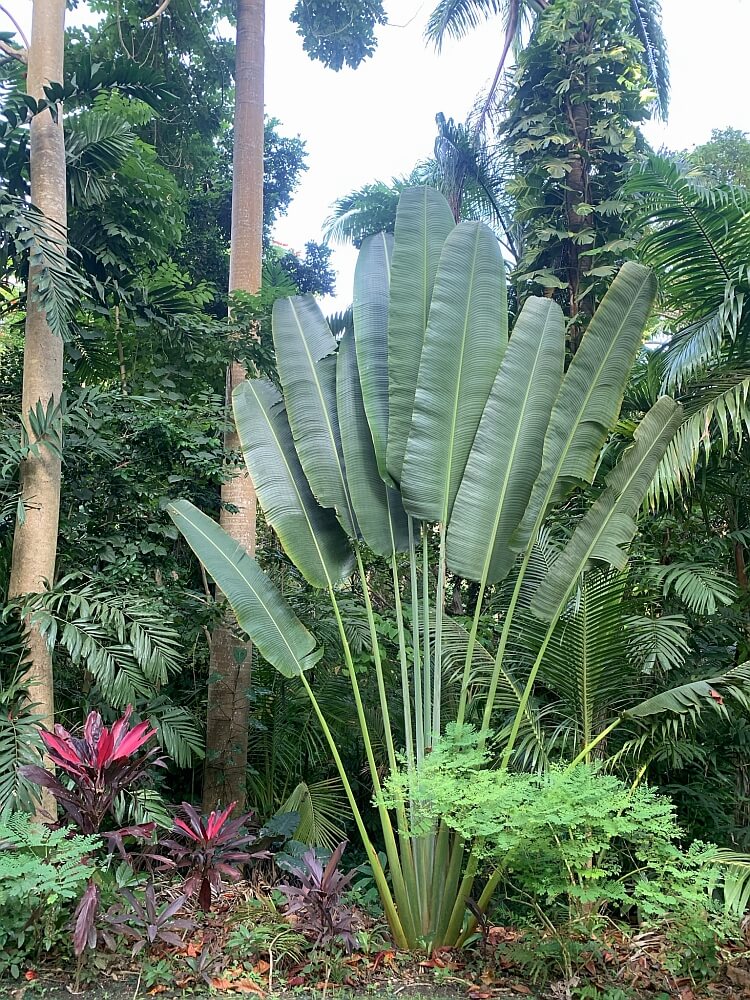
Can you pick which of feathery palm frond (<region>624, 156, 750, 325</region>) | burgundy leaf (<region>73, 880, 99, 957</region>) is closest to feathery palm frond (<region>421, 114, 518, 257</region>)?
feathery palm frond (<region>624, 156, 750, 325</region>)

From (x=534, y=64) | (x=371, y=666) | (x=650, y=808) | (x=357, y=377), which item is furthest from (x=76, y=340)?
(x=534, y=64)

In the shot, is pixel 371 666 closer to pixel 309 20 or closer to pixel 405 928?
pixel 405 928

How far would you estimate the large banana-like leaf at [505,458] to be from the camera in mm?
4418

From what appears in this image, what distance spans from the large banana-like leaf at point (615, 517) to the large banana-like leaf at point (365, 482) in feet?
3.25

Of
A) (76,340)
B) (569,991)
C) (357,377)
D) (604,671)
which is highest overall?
(76,340)

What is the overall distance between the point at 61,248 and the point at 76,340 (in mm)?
1129

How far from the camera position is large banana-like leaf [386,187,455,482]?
4.58 metres

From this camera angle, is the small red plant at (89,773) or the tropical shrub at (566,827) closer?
the tropical shrub at (566,827)

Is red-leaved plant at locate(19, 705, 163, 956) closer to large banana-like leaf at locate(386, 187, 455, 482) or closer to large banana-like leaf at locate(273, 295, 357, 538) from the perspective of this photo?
large banana-like leaf at locate(273, 295, 357, 538)

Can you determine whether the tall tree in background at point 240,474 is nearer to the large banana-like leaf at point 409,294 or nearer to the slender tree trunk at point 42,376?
the slender tree trunk at point 42,376

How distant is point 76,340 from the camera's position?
5734mm

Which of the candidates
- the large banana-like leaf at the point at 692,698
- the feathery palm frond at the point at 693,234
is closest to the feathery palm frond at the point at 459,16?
the feathery palm frond at the point at 693,234

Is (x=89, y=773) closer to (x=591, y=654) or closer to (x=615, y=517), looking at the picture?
(x=591, y=654)

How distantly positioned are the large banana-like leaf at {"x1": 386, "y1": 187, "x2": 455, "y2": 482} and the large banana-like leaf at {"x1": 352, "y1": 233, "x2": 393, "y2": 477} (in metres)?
0.11
